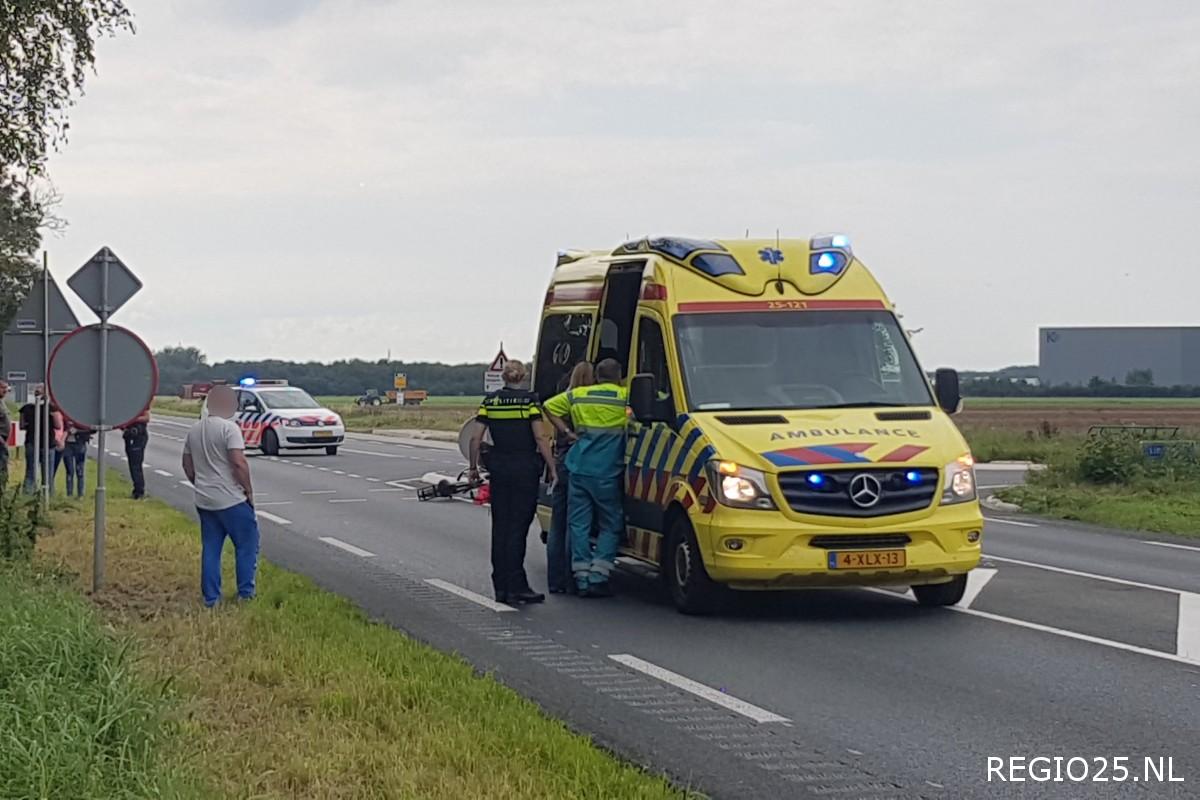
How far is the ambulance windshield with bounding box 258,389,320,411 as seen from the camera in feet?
130

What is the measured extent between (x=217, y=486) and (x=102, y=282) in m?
2.11

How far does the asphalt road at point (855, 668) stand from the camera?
714cm

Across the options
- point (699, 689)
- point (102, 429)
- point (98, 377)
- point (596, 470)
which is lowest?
point (699, 689)

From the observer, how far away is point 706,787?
6.70 metres

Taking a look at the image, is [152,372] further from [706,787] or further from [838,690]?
[706,787]

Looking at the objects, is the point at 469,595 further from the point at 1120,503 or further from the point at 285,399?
the point at 285,399

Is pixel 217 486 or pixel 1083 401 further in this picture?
pixel 1083 401

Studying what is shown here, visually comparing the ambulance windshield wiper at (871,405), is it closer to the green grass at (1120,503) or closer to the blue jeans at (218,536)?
the blue jeans at (218,536)

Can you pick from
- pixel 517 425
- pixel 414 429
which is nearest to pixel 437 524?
pixel 517 425

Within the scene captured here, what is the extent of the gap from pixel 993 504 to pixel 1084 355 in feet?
243

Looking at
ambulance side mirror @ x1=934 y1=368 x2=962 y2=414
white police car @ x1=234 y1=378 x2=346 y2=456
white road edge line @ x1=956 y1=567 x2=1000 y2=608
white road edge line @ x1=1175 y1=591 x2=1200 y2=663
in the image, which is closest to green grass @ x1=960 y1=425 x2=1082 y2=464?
white police car @ x1=234 y1=378 x2=346 y2=456

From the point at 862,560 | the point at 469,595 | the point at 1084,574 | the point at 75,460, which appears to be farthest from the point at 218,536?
the point at 75,460

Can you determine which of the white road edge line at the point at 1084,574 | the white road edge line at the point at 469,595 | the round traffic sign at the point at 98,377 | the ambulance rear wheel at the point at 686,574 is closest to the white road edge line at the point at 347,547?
the white road edge line at the point at 469,595

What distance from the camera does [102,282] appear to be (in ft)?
41.0
